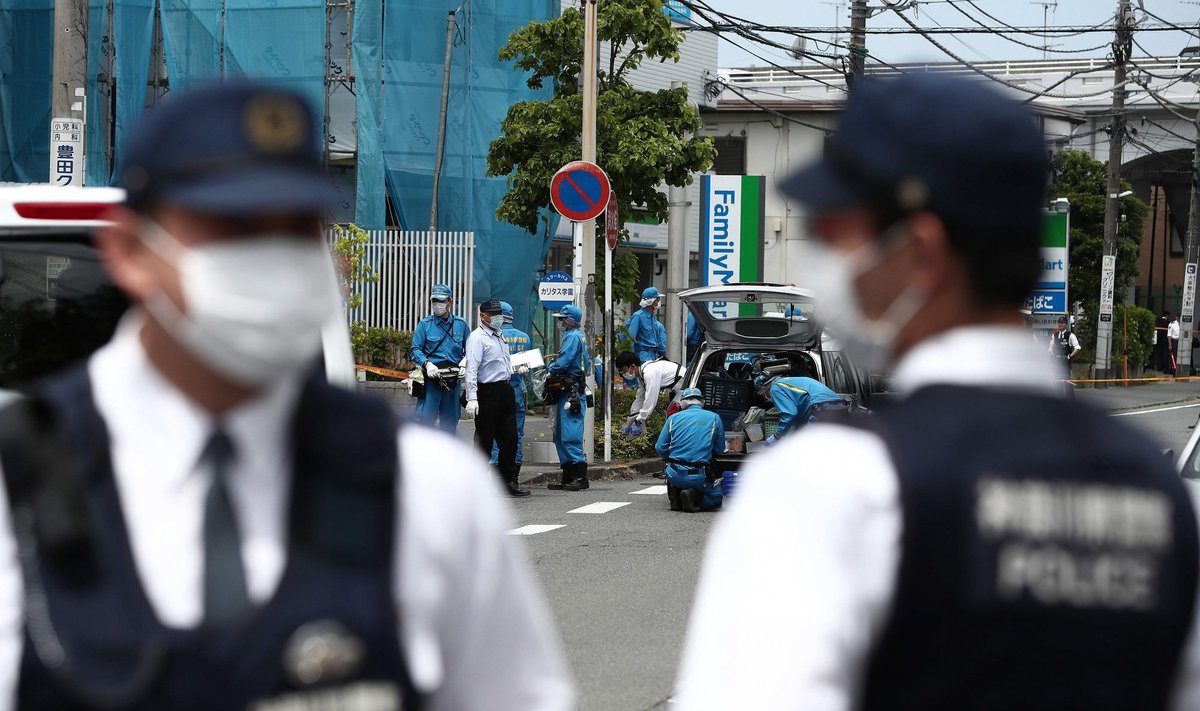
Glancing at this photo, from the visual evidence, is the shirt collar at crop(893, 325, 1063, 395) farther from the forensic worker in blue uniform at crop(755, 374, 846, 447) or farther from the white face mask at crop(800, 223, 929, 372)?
the forensic worker in blue uniform at crop(755, 374, 846, 447)

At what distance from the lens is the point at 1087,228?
48.1 metres

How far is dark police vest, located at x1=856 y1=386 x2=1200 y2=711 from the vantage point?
1.72 m

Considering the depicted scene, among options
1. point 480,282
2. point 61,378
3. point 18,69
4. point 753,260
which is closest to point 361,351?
point 480,282

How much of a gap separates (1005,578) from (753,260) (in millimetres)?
25762

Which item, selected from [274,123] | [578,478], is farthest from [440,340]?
[274,123]

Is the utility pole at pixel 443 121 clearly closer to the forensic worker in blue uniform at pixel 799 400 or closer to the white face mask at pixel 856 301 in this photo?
the forensic worker in blue uniform at pixel 799 400

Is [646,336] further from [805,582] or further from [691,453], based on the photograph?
[805,582]

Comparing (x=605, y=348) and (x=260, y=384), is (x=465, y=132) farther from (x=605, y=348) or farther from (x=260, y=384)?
(x=260, y=384)

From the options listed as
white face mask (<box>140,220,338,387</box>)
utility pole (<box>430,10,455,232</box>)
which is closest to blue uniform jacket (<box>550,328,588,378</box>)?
utility pole (<box>430,10,455,232</box>)

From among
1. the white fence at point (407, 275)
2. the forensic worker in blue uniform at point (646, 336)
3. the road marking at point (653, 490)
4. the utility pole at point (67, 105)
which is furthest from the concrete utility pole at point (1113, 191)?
the utility pole at point (67, 105)

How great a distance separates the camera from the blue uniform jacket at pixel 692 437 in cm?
1363

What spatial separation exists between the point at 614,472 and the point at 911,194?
15.8m

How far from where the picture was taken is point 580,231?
17.3 m

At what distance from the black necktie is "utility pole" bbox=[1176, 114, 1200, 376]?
4173 centimetres
